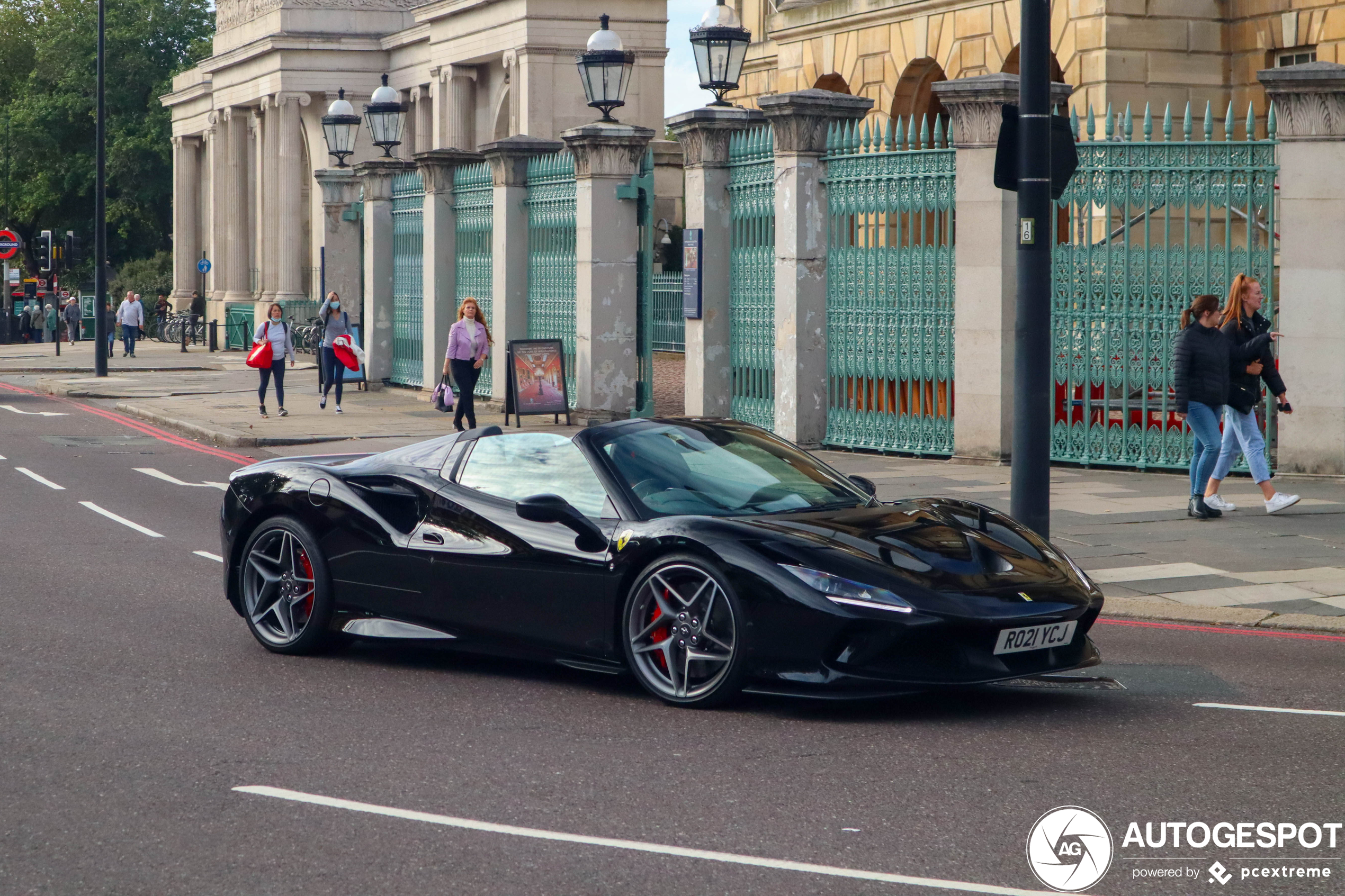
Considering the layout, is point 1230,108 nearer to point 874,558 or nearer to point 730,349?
point 730,349

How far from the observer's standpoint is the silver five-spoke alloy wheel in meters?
7.08

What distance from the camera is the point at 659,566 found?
7.22m

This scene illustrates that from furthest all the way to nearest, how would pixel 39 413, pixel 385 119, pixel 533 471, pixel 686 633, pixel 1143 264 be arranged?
pixel 385 119 < pixel 39 413 < pixel 1143 264 < pixel 533 471 < pixel 686 633

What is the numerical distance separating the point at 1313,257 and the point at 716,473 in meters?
9.08

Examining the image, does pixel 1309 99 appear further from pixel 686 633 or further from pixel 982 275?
pixel 686 633

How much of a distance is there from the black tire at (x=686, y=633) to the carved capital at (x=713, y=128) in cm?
1295

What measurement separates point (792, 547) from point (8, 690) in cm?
349

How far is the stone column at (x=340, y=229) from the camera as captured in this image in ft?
103

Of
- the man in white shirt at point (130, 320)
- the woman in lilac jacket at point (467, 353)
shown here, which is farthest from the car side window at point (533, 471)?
the man in white shirt at point (130, 320)

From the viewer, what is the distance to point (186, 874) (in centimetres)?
507

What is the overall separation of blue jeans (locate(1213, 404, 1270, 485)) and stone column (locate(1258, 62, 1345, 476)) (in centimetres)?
208

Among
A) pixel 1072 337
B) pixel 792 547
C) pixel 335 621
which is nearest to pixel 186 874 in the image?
pixel 792 547

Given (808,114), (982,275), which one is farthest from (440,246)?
(982,275)

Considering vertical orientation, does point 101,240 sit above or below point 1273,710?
above
